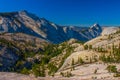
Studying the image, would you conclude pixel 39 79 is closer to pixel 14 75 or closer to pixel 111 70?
pixel 14 75

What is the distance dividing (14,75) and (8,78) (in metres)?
1.83

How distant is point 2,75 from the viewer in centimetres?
4956

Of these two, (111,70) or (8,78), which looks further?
(111,70)

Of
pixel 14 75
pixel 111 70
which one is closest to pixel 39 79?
pixel 14 75

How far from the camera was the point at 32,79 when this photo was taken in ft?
158

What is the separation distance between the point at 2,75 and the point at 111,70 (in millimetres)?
145298

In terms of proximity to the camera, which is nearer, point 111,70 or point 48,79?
point 48,79

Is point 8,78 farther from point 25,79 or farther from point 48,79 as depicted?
point 48,79

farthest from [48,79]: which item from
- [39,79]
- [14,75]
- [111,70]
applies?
[111,70]

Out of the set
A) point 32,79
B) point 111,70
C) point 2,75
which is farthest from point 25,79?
point 111,70

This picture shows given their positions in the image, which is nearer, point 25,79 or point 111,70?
point 25,79

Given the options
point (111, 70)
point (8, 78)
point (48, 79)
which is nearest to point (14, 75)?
point (8, 78)

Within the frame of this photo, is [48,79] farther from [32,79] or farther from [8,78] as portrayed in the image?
[8,78]

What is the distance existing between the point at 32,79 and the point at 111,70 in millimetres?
145238
